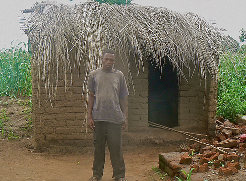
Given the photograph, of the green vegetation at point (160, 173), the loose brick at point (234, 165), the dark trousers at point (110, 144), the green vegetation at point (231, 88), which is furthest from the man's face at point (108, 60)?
the green vegetation at point (231, 88)

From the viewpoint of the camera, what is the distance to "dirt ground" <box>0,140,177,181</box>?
14.0ft

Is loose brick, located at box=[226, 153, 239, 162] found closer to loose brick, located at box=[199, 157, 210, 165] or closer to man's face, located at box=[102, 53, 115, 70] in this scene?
loose brick, located at box=[199, 157, 210, 165]

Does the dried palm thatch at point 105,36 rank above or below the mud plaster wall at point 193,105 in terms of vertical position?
above

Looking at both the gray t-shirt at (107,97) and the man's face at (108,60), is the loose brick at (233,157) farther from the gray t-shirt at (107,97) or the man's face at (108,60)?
the man's face at (108,60)

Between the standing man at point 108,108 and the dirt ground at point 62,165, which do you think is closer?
the standing man at point 108,108

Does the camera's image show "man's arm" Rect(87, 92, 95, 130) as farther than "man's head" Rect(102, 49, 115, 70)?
Yes

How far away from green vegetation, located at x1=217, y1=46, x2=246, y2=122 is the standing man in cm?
332

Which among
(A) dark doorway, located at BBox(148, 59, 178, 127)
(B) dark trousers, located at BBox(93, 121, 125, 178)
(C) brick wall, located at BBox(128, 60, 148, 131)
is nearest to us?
(B) dark trousers, located at BBox(93, 121, 125, 178)

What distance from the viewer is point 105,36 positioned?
5.03m

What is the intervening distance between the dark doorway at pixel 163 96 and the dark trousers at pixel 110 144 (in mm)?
3578

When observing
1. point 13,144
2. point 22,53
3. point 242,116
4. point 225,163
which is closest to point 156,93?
point 242,116

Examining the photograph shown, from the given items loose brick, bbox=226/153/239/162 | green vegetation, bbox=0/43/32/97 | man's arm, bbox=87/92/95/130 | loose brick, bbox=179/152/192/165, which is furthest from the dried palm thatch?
green vegetation, bbox=0/43/32/97

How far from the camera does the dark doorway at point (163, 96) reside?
7.30m

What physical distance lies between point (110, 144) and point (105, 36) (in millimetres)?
1944
